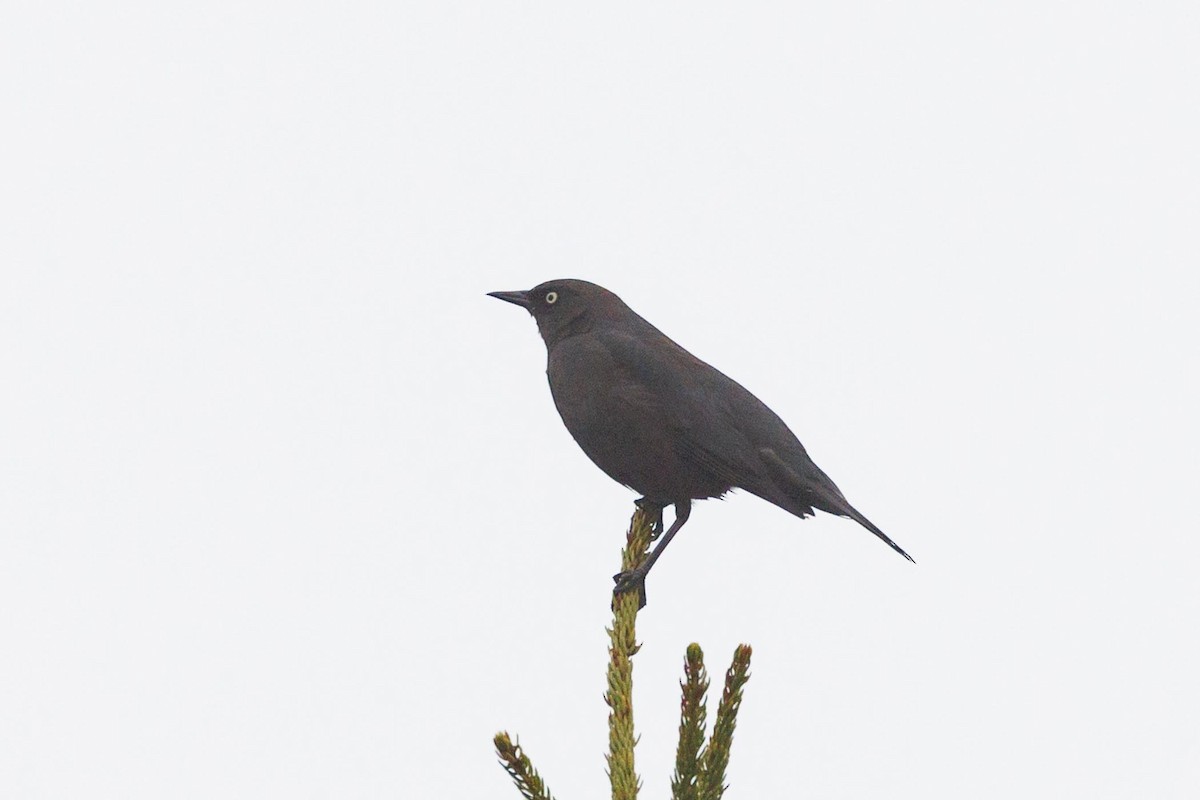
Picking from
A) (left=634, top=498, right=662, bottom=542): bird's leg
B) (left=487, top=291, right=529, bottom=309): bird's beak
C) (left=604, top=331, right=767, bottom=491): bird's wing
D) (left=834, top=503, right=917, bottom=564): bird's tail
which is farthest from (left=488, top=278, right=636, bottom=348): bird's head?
(left=834, top=503, right=917, bottom=564): bird's tail

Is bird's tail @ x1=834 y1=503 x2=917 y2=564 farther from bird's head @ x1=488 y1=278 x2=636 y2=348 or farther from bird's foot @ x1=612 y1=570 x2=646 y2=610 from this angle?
bird's head @ x1=488 y1=278 x2=636 y2=348

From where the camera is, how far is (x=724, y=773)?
3096 mm

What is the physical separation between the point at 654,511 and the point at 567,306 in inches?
58.7

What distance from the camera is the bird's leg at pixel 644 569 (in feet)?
17.0

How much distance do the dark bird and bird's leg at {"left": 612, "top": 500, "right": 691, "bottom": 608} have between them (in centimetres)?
1

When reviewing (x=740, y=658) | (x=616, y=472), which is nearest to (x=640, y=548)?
(x=616, y=472)

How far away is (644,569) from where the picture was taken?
5.81 meters

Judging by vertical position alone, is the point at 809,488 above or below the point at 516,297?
below

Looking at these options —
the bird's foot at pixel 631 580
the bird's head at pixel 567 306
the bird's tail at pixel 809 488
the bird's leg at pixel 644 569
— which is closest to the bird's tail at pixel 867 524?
the bird's tail at pixel 809 488

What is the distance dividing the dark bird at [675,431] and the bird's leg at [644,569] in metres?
0.01

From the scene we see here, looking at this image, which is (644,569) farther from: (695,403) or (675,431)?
(695,403)

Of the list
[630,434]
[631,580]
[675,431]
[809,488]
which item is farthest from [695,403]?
[631,580]

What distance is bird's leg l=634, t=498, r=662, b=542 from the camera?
260 inches

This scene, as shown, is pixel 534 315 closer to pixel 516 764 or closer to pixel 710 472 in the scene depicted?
pixel 710 472
